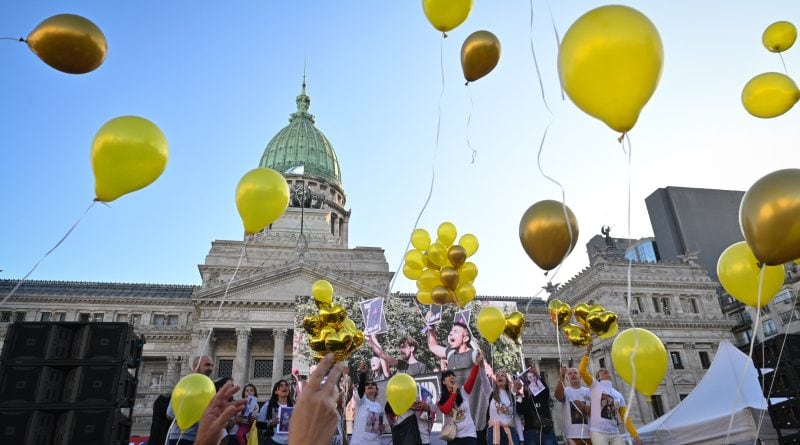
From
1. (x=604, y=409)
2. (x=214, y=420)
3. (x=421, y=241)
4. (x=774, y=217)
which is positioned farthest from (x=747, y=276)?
(x=421, y=241)

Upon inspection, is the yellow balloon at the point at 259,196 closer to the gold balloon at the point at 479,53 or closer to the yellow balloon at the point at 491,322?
the gold balloon at the point at 479,53

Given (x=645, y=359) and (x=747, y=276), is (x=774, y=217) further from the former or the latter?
(x=645, y=359)

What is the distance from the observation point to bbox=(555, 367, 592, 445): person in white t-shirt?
756 centimetres

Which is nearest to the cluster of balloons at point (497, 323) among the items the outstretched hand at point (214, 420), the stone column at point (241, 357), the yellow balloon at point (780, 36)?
the yellow balloon at point (780, 36)

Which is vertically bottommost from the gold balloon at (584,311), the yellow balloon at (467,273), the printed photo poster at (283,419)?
the printed photo poster at (283,419)

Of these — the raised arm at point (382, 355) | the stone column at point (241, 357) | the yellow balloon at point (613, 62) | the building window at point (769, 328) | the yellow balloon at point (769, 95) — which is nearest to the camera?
the yellow balloon at point (613, 62)

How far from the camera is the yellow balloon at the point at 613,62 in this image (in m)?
3.46

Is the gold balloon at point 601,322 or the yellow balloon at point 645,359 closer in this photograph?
the yellow balloon at point 645,359

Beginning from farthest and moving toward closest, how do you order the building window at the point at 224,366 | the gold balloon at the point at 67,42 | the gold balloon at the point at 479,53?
the building window at the point at 224,366 → the gold balloon at the point at 479,53 → the gold balloon at the point at 67,42

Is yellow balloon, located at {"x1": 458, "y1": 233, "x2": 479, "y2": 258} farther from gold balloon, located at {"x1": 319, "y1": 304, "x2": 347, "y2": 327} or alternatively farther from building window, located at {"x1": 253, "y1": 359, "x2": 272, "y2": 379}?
building window, located at {"x1": 253, "y1": 359, "x2": 272, "y2": 379}

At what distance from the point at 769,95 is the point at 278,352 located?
2845cm

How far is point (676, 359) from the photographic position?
3459 cm

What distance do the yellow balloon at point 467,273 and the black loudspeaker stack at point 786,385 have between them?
4760 mm

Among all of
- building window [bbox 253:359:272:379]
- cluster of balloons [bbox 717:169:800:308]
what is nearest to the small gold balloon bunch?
cluster of balloons [bbox 717:169:800:308]
